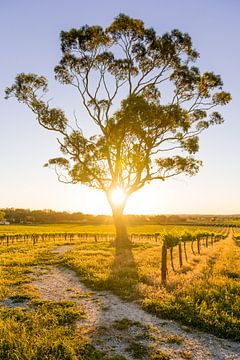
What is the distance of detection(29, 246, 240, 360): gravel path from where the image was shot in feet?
27.1

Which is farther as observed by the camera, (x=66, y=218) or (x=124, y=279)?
(x=66, y=218)

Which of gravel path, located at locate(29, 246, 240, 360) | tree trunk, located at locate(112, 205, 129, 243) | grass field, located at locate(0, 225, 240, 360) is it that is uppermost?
tree trunk, located at locate(112, 205, 129, 243)

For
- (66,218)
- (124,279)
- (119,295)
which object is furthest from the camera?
(66,218)

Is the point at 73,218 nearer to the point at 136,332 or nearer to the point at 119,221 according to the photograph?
the point at 119,221

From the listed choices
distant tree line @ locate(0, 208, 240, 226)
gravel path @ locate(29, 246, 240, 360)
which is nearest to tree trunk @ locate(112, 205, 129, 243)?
gravel path @ locate(29, 246, 240, 360)

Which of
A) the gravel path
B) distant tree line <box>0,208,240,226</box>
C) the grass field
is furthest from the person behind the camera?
distant tree line <box>0,208,240,226</box>

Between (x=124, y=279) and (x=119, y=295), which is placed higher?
(x=124, y=279)

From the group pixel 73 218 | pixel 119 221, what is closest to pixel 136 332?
pixel 119 221

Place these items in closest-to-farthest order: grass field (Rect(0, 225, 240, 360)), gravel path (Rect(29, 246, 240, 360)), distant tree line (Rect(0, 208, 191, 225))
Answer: grass field (Rect(0, 225, 240, 360)), gravel path (Rect(29, 246, 240, 360)), distant tree line (Rect(0, 208, 191, 225))

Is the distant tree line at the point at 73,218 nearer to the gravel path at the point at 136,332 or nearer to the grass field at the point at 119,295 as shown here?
the grass field at the point at 119,295

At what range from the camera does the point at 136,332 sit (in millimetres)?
9508

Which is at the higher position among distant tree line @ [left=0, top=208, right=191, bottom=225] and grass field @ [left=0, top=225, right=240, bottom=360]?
distant tree line @ [left=0, top=208, right=191, bottom=225]

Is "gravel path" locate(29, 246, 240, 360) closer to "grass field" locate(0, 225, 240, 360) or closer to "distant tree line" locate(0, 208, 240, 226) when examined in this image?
"grass field" locate(0, 225, 240, 360)

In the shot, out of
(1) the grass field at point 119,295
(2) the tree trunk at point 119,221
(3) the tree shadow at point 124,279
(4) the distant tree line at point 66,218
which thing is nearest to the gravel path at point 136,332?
(1) the grass field at point 119,295
